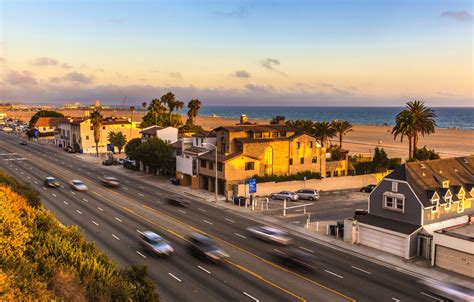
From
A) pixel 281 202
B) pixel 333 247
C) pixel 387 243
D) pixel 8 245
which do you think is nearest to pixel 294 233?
pixel 333 247

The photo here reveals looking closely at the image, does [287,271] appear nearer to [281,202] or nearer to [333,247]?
[333,247]

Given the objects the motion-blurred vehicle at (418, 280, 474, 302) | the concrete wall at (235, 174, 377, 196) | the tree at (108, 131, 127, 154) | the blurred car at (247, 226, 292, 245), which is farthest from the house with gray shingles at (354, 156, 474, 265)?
the tree at (108, 131, 127, 154)

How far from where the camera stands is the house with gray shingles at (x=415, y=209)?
115 feet

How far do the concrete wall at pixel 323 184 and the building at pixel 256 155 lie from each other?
329cm

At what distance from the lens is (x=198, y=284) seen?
27719 millimetres

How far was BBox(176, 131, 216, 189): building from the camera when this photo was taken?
218 ft

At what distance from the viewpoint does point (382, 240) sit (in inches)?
1448

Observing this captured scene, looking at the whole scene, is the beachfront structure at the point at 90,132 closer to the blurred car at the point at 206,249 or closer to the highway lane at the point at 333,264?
the highway lane at the point at 333,264

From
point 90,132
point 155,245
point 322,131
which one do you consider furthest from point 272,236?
point 90,132

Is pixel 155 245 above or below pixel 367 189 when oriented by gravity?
above

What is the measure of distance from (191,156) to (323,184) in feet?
74.6

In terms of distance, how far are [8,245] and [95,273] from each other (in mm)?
4732

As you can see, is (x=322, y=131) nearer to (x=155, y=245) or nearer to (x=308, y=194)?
(x=308, y=194)

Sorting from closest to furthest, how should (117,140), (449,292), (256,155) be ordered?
(449,292)
(256,155)
(117,140)
